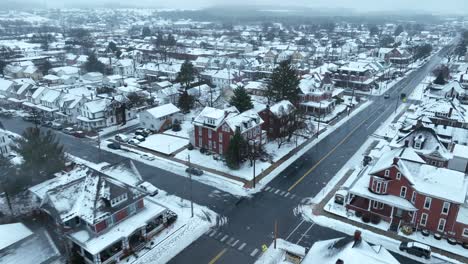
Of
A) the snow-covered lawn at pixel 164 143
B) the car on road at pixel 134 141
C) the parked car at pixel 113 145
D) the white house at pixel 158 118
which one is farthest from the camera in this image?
→ the white house at pixel 158 118

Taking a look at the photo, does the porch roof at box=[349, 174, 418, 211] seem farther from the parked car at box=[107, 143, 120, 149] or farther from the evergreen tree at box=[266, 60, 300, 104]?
the parked car at box=[107, 143, 120, 149]

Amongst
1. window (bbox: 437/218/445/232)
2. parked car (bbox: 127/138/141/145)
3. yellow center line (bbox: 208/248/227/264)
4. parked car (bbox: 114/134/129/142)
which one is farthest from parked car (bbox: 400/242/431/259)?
parked car (bbox: 114/134/129/142)

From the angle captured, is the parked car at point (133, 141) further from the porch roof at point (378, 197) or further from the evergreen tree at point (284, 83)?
the porch roof at point (378, 197)

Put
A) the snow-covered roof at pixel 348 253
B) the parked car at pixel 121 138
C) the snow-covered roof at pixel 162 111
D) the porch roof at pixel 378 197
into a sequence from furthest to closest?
1. the snow-covered roof at pixel 162 111
2. the parked car at pixel 121 138
3. the porch roof at pixel 378 197
4. the snow-covered roof at pixel 348 253

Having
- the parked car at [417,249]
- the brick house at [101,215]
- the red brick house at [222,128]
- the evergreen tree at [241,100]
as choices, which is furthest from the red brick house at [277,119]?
the parked car at [417,249]

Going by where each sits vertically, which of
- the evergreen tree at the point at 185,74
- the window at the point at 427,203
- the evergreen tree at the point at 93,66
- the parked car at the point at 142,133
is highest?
the evergreen tree at the point at 185,74

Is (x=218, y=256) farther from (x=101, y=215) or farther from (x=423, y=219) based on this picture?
(x=423, y=219)

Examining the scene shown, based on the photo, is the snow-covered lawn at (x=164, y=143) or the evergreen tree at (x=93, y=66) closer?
the snow-covered lawn at (x=164, y=143)
